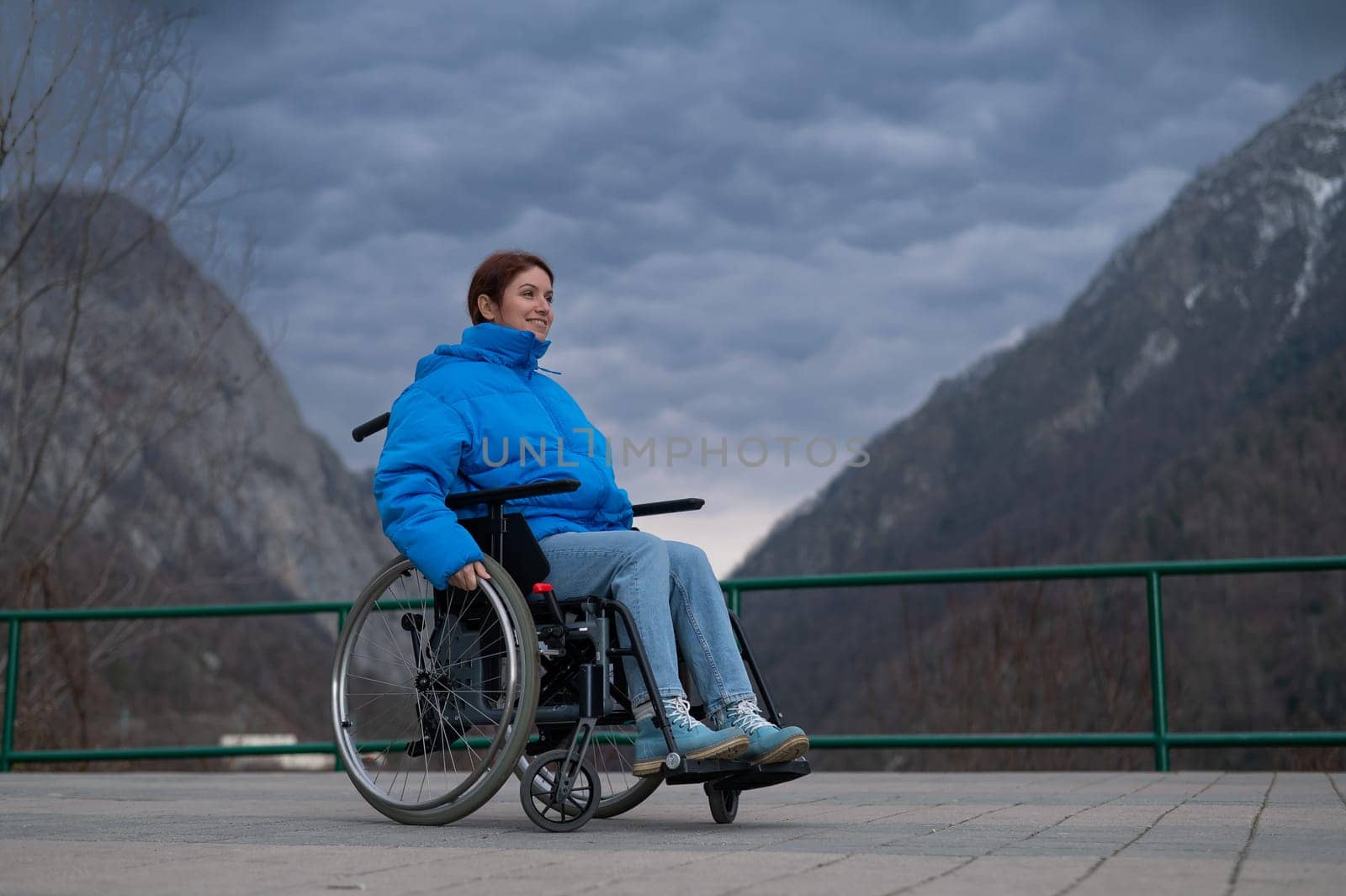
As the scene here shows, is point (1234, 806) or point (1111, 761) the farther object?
point (1111, 761)

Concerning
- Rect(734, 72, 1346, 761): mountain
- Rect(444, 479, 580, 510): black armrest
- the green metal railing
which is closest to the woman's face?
Rect(444, 479, 580, 510): black armrest

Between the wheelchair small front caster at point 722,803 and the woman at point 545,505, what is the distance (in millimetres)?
144

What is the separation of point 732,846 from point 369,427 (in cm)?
146

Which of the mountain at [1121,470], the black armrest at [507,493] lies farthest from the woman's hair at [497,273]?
the mountain at [1121,470]

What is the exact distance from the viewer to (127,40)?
7832 mm

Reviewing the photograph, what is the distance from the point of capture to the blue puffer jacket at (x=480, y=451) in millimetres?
3129

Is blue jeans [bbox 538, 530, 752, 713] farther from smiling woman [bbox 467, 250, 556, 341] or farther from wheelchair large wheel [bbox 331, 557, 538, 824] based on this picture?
smiling woman [bbox 467, 250, 556, 341]

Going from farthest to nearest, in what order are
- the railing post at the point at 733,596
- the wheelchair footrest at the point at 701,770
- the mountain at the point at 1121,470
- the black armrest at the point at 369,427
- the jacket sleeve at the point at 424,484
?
1. the mountain at the point at 1121,470
2. the railing post at the point at 733,596
3. the black armrest at the point at 369,427
4. the jacket sleeve at the point at 424,484
5. the wheelchair footrest at the point at 701,770

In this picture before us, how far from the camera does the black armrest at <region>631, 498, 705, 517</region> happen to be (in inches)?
143

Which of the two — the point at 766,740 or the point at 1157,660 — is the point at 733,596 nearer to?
the point at 1157,660

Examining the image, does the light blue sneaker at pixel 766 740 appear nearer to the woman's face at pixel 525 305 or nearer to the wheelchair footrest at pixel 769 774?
the wheelchair footrest at pixel 769 774

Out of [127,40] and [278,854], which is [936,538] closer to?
[127,40]

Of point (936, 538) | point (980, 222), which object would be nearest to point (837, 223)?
point (936, 538)

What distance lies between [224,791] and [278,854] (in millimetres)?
2220
